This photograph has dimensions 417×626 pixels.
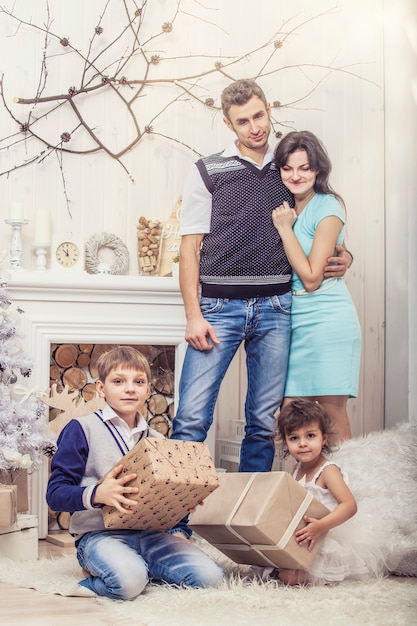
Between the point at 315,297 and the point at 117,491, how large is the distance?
1036 millimetres

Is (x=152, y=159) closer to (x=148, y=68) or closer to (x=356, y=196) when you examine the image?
(x=148, y=68)

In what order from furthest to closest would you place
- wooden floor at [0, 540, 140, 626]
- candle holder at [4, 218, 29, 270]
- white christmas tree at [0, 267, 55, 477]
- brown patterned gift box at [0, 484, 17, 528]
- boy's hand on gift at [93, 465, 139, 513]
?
candle holder at [4, 218, 29, 270], white christmas tree at [0, 267, 55, 477], brown patterned gift box at [0, 484, 17, 528], boy's hand on gift at [93, 465, 139, 513], wooden floor at [0, 540, 140, 626]

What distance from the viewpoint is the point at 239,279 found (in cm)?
267

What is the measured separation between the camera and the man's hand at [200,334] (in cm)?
262

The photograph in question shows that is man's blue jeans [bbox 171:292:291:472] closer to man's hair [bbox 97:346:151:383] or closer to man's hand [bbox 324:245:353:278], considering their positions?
man's hand [bbox 324:245:353:278]

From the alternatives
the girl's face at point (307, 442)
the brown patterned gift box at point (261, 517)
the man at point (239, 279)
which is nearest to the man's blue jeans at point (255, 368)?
the man at point (239, 279)

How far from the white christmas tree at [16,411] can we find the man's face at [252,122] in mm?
860

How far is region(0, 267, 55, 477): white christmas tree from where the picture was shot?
254cm

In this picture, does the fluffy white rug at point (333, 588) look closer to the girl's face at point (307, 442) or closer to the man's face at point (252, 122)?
the girl's face at point (307, 442)

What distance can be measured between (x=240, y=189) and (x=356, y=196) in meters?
1.03

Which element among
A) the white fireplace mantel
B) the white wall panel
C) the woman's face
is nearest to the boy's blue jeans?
the white fireplace mantel

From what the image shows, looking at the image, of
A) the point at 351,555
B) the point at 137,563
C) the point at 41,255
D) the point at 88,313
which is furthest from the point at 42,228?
the point at 351,555

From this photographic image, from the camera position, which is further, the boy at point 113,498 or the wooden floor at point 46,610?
the boy at point 113,498

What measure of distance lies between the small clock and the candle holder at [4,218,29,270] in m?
0.11
